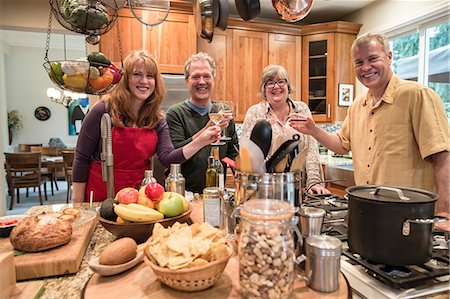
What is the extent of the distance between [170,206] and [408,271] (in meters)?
0.71

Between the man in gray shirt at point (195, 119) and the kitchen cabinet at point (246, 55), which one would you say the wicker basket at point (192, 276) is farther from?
the kitchen cabinet at point (246, 55)

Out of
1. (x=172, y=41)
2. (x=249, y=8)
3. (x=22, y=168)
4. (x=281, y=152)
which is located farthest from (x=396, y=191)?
(x=22, y=168)

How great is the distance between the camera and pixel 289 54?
416 cm

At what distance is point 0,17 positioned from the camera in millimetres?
3576

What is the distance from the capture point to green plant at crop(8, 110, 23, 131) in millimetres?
7742

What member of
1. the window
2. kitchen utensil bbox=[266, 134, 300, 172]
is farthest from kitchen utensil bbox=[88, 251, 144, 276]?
the window

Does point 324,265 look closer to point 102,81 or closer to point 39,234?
→ point 39,234

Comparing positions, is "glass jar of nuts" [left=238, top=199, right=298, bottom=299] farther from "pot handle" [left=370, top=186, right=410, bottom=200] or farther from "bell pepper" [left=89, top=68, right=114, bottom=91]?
"bell pepper" [left=89, top=68, right=114, bottom=91]

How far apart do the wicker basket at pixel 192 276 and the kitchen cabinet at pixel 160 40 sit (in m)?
3.00

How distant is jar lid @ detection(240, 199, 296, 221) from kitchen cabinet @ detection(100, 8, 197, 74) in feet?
9.84

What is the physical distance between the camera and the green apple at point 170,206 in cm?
105

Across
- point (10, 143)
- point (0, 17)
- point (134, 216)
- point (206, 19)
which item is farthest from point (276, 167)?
point (10, 143)

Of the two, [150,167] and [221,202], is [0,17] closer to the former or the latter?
[150,167]

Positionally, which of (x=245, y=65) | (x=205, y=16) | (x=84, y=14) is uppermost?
(x=245, y=65)
